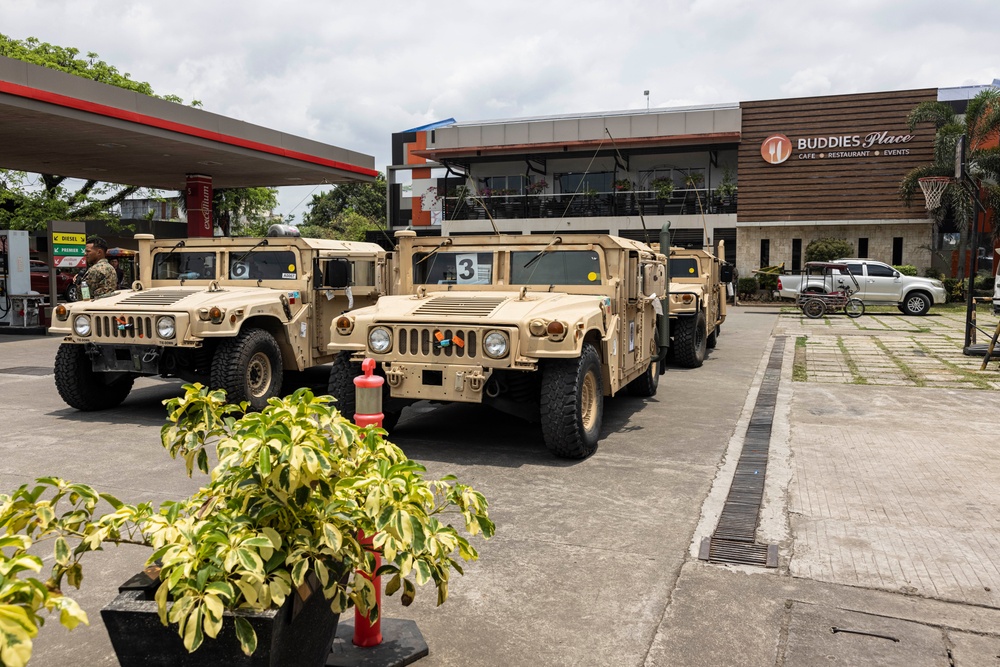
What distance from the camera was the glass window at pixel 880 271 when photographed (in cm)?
2300

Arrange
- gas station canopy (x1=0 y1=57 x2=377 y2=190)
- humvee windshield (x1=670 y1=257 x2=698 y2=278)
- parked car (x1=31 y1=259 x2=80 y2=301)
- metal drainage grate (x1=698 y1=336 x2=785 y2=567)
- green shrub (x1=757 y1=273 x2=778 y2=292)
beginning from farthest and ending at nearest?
green shrub (x1=757 y1=273 x2=778 y2=292), parked car (x1=31 y1=259 x2=80 y2=301), gas station canopy (x1=0 y1=57 x2=377 y2=190), humvee windshield (x1=670 y1=257 x2=698 y2=278), metal drainage grate (x1=698 y1=336 x2=785 y2=567)

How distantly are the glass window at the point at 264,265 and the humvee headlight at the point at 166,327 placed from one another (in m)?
1.55

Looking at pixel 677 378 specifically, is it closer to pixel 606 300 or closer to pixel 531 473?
pixel 606 300

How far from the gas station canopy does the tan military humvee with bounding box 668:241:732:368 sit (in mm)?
10773

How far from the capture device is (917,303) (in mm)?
22594

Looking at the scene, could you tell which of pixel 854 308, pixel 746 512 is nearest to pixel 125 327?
pixel 746 512

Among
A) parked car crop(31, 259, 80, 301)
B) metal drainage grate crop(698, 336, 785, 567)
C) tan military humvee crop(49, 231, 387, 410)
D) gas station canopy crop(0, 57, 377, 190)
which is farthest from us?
parked car crop(31, 259, 80, 301)

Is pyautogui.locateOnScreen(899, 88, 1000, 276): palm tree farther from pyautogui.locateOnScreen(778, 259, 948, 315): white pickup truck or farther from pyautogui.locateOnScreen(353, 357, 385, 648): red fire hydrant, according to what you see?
pyautogui.locateOnScreen(353, 357, 385, 648): red fire hydrant

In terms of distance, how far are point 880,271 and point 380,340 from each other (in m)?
20.3

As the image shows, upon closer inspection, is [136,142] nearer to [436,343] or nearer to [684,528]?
[436,343]

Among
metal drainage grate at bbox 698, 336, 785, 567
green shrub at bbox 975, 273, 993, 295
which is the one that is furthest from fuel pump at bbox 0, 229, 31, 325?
green shrub at bbox 975, 273, 993, 295

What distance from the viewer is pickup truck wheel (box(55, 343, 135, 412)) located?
Answer: 7.86m

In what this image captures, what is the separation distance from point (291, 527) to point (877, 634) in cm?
234

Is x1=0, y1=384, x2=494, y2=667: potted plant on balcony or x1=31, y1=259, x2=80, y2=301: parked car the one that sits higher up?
x1=31, y1=259, x2=80, y2=301: parked car
